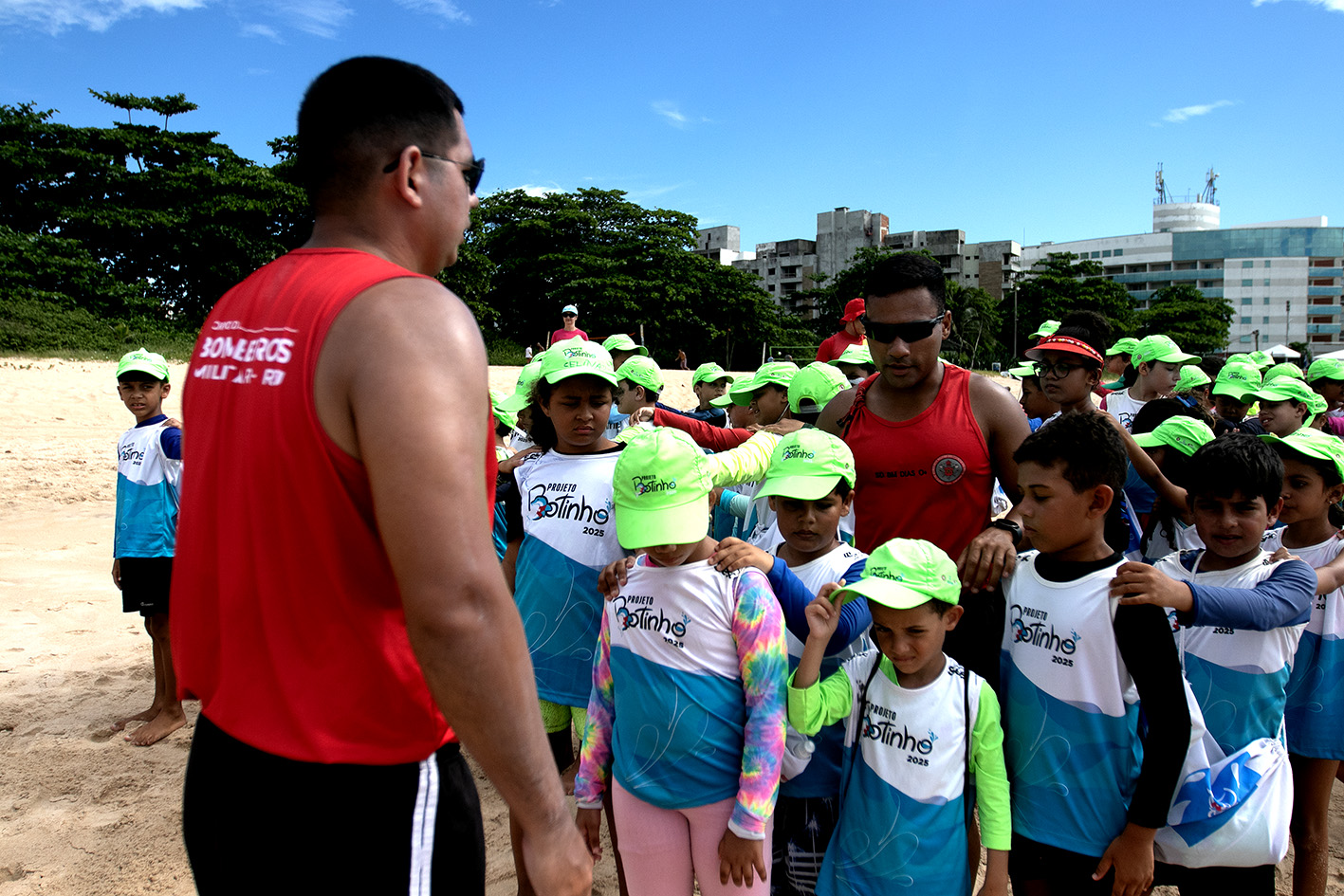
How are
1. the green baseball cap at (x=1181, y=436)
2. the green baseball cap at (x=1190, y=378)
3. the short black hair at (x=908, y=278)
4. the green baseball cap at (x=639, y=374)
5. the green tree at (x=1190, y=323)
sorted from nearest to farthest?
the short black hair at (x=908, y=278), the green baseball cap at (x=1181, y=436), the green baseball cap at (x=639, y=374), the green baseball cap at (x=1190, y=378), the green tree at (x=1190, y=323)

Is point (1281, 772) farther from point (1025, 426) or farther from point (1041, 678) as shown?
point (1025, 426)

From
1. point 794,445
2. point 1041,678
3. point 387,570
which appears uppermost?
point 794,445

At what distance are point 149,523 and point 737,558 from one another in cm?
399

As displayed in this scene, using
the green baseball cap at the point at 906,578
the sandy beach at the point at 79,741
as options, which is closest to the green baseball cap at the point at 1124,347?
the sandy beach at the point at 79,741

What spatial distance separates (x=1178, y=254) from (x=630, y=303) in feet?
294

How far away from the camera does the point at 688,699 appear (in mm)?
2404

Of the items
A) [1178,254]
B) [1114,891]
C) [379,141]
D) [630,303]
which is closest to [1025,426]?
[1114,891]

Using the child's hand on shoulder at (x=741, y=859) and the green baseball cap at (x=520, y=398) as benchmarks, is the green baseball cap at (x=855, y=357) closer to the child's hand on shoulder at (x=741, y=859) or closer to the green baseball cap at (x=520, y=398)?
the green baseball cap at (x=520, y=398)

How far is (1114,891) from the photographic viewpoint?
223 centimetres

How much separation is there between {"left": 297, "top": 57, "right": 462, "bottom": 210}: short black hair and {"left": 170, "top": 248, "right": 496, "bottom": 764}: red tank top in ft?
0.68

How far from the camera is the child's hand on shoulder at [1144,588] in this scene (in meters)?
2.17

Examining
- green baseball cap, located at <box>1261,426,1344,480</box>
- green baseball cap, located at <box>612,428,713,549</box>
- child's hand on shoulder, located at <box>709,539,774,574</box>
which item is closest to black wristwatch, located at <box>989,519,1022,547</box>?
child's hand on shoulder, located at <box>709,539,774,574</box>

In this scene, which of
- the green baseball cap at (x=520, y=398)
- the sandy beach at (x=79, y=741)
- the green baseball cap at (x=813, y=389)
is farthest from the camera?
the green baseball cap at (x=520, y=398)

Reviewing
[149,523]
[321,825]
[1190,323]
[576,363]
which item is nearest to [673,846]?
[321,825]
